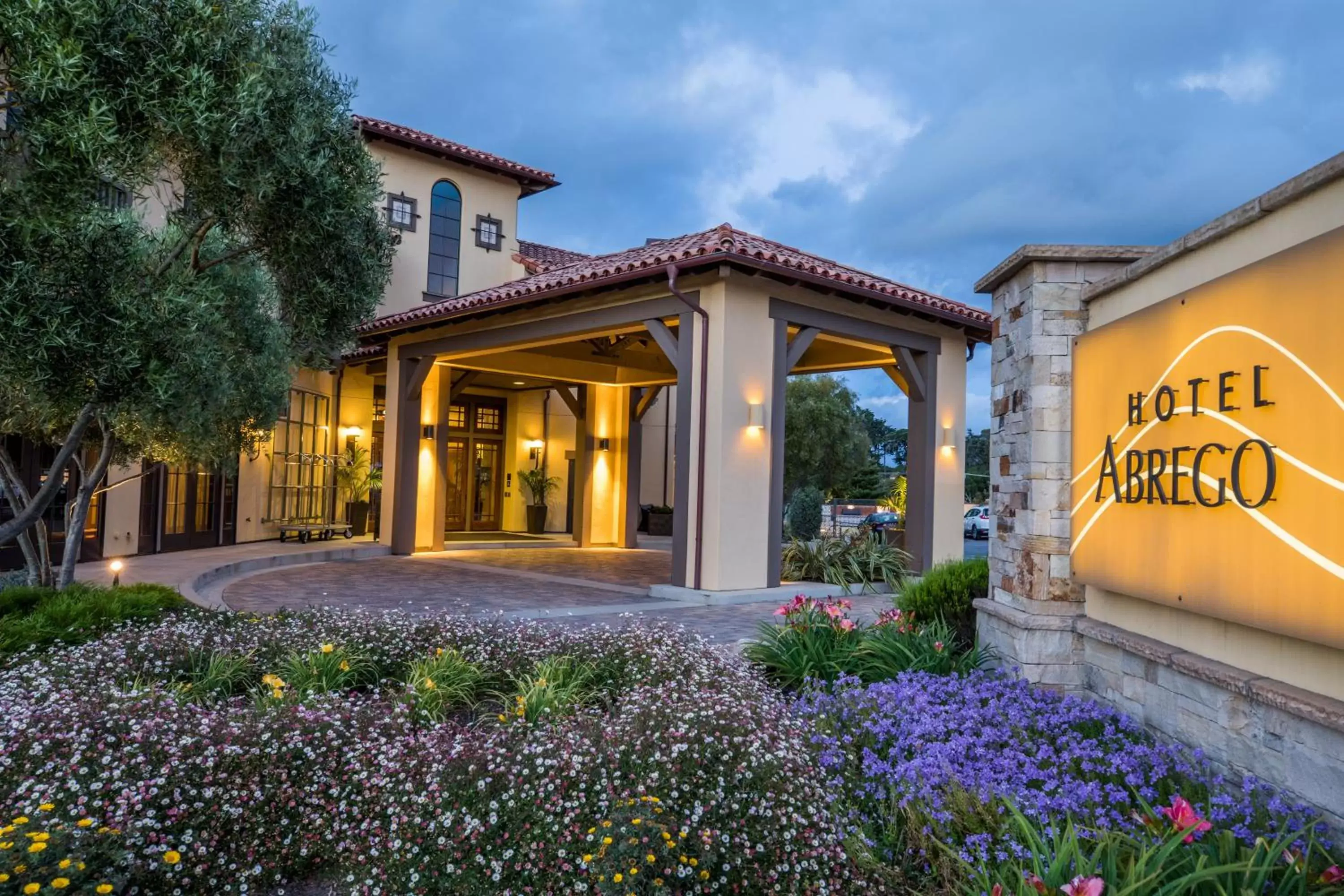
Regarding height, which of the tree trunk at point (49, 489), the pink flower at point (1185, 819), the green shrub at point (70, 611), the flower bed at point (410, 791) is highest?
the tree trunk at point (49, 489)

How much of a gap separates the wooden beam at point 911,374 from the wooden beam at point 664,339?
379cm

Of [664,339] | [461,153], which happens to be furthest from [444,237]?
[664,339]

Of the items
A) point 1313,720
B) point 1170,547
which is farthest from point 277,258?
point 1313,720

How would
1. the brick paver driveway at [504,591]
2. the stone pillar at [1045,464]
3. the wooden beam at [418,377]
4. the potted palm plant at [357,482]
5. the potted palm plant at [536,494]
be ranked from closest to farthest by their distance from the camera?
the stone pillar at [1045,464]
the brick paver driveway at [504,591]
the wooden beam at [418,377]
the potted palm plant at [357,482]
the potted palm plant at [536,494]

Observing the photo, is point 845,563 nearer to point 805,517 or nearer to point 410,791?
point 805,517

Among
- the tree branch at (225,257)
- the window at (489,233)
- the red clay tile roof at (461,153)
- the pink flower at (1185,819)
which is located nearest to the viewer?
the pink flower at (1185,819)

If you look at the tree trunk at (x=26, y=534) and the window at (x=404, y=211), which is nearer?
the tree trunk at (x=26, y=534)

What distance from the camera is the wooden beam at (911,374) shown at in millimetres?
12867

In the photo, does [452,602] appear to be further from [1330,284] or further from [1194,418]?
[1330,284]

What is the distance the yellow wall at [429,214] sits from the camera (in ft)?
57.1

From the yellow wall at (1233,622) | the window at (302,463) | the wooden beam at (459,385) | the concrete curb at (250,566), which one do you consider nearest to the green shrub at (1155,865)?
the yellow wall at (1233,622)

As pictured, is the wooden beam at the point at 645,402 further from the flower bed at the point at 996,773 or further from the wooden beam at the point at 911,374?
the flower bed at the point at 996,773

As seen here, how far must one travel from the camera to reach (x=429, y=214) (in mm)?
17844

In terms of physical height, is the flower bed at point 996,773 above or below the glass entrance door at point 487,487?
below
